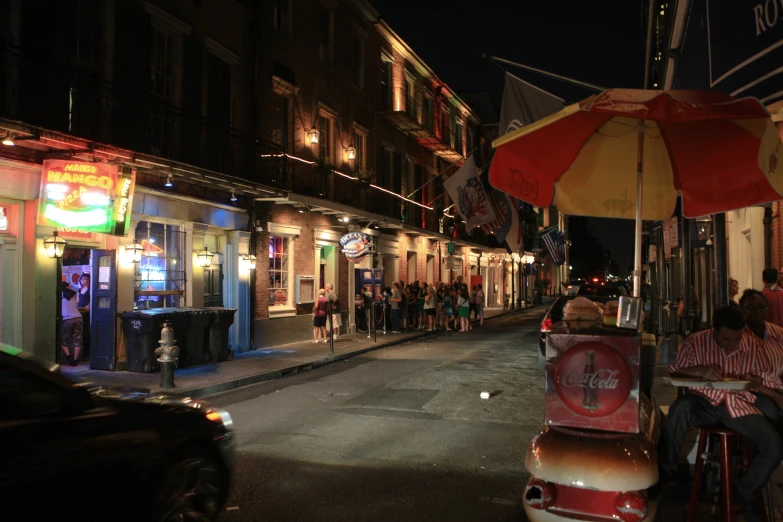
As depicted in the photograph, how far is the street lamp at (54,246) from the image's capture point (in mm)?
10773

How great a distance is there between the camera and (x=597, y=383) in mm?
4039

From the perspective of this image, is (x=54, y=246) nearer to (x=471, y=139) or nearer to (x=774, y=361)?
(x=774, y=361)

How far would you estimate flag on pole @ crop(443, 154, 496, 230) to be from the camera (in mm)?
16672

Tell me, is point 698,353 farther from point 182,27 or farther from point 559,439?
point 182,27

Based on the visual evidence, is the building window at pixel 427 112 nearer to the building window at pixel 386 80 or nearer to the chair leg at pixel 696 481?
the building window at pixel 386 80

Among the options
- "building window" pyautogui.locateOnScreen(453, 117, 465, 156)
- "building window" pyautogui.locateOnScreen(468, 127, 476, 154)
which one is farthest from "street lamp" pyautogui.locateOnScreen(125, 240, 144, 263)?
"building window" pyautogui.locateOnScreen(468, 127, 476, 154)

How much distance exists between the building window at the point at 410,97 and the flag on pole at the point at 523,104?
20.7 m

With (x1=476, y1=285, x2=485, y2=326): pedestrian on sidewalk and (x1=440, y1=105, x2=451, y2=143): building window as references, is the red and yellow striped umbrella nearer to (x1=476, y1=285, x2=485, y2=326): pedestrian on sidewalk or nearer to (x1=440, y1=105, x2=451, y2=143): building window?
(x1=476, y1=285, x2=485, y2=326): pedestrian on sidewalk

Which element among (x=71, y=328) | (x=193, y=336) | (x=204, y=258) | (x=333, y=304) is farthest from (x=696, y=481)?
(x=333, y=304)

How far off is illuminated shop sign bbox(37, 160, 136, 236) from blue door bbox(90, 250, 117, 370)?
1.55 meters

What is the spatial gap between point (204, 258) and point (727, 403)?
1254 cm

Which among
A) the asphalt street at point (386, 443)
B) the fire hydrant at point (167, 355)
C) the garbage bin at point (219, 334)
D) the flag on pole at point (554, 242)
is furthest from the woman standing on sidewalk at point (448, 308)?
the fire hydrant at point (167, 355)

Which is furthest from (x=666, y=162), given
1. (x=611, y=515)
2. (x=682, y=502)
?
(x=611, y=515)

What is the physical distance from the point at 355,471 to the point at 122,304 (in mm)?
8138
